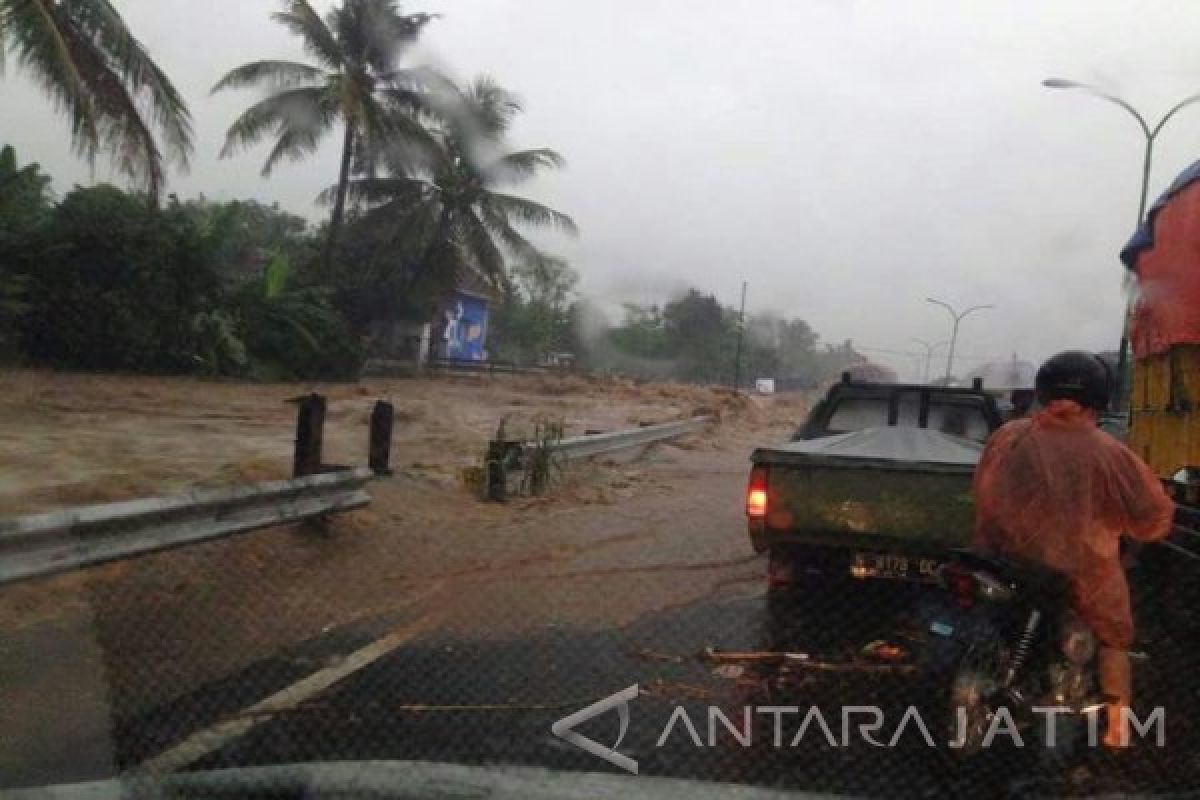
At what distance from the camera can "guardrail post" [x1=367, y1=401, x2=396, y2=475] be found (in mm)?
8992

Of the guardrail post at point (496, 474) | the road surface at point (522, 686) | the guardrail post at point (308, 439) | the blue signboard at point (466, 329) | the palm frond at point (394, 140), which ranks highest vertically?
the palm frond at point (394, 140)

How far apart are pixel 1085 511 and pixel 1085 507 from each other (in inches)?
0.6

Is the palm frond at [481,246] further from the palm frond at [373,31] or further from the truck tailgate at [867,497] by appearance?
the truck tailgate at [867,497]

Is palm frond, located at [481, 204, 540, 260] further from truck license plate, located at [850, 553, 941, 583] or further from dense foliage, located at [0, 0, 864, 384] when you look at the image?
truck license plate, located at [850, 553, 941, 583]

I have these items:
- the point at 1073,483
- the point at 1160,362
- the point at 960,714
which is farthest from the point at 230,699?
the point at 1160,362

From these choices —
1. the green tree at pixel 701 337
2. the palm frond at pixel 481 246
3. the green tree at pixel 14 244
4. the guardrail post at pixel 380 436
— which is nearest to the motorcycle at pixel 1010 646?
the guardrail post at pixel 380 436

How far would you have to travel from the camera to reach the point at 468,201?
34.6 meters

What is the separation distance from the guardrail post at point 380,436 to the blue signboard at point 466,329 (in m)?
36.9

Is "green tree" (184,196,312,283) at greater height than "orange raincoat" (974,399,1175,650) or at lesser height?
greater

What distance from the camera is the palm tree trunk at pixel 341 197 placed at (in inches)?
1190

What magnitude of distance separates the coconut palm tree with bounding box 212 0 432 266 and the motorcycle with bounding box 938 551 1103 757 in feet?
87.9

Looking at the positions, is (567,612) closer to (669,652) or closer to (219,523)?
(669,652)

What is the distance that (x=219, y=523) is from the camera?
6.01 metres

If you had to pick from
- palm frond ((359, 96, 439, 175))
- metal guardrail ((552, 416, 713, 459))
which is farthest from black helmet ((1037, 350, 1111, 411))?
palm frond ((359, 96, 439, 175))
